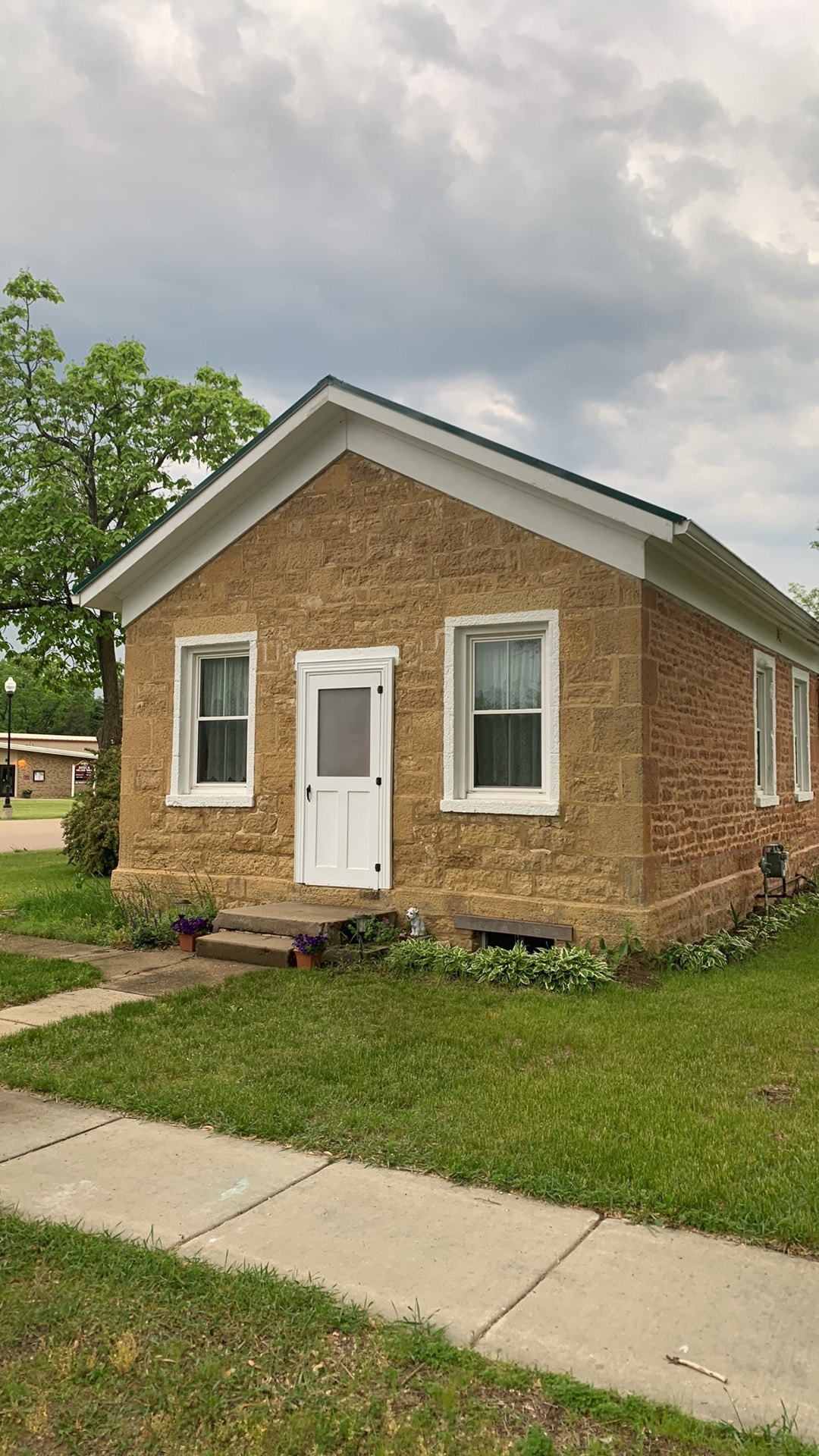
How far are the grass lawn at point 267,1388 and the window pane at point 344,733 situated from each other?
6.96m

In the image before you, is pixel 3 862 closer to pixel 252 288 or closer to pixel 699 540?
pixel 252 288

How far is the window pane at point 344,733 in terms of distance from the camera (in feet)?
33.4

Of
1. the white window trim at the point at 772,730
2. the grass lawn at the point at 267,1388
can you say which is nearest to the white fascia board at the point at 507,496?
the white window trim at the point at 772,730

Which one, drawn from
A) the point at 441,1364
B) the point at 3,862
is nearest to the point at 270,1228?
the point at 441,1364

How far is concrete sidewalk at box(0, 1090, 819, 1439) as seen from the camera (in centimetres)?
296

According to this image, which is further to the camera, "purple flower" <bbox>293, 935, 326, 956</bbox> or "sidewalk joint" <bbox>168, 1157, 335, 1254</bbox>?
"purple flower" <bbox>293, 935, 326, 956</bbox>

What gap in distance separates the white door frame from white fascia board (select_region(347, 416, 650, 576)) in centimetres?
169

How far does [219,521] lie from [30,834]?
2066 centimetres

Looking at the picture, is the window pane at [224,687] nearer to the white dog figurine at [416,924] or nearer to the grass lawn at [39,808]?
the white dog figurine at [416,924]

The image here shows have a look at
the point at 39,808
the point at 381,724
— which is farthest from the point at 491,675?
the point at 39,808

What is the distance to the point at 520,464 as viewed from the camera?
30.0 ft

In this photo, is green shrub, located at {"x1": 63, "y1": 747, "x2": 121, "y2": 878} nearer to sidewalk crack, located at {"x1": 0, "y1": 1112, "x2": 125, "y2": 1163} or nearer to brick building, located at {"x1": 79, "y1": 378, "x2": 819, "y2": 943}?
brick building, located at {"x1": 79, "y1": 378, "x2": 819, "y2": 943}

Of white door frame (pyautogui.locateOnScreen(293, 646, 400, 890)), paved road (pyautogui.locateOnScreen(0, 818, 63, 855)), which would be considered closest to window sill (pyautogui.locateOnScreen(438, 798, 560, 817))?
white door frame (pyautogui.locateOnScreen(293, 646, 400, 890))

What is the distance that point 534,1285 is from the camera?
343 cm
